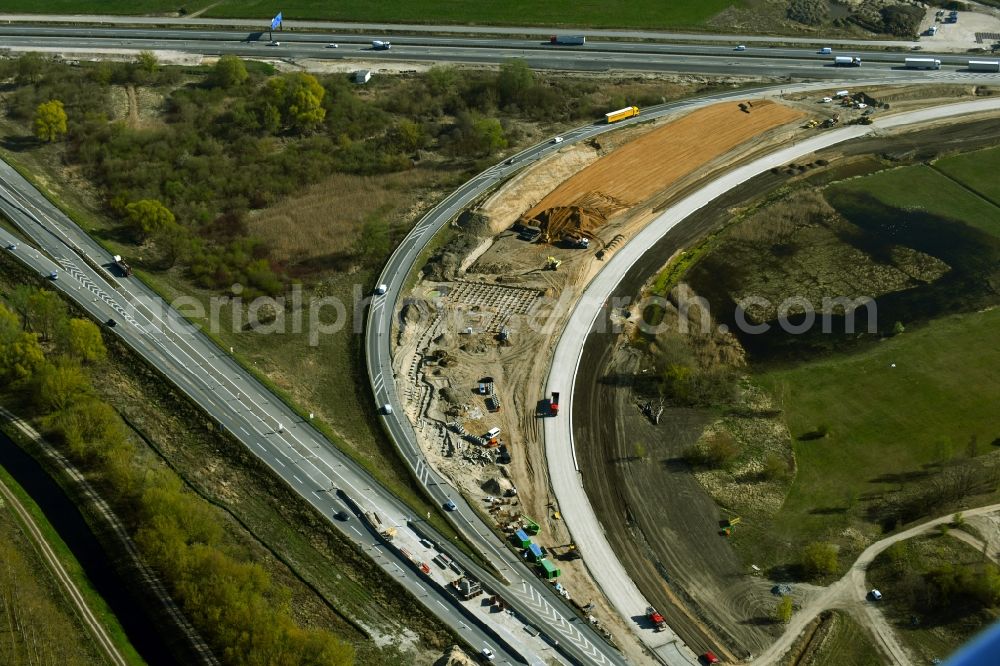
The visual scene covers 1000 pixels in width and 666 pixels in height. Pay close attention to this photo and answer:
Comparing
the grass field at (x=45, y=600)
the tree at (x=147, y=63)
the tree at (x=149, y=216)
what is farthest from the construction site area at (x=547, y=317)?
the tree at (x=147, y=63)

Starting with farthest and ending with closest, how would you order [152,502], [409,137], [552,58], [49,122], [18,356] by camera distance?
[552,58] → [49,122] → [409,137] → [18,356] → [152,502]

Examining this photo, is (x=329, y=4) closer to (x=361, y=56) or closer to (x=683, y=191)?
(x=361, y=56)

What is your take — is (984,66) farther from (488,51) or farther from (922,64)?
(488,51)

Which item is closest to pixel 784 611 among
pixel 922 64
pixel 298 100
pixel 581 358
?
pixel 581 358

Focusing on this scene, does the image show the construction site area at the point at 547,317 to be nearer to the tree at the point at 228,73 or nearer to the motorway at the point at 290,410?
the motorway at the point at 290,410

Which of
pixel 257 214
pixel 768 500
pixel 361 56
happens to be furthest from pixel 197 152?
pixel 768 500

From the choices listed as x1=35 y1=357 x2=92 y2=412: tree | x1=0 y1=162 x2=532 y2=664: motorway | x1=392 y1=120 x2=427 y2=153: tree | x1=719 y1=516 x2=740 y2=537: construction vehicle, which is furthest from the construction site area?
x1=35 y1=357 x2=92 y2=412: tree
